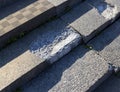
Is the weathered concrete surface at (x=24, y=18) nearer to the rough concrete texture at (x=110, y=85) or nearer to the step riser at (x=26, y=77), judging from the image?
the step riser at (x=26, y=77)

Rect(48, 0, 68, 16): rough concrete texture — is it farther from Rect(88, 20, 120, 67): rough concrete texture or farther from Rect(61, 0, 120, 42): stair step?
Rect(88, 20, 120, 67): rough concrete texture

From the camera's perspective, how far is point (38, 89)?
3.56m

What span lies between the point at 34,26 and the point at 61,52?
25.6 inches

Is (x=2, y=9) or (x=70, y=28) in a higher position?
(x=2, y=9)

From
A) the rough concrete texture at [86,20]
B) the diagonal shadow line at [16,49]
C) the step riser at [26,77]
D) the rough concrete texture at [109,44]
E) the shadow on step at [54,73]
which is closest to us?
the step riser at [26,77]

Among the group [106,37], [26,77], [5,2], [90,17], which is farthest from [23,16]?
[106,37]

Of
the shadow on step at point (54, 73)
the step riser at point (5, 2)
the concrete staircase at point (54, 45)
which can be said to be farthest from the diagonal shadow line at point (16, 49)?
the step riser at point (5, 2)

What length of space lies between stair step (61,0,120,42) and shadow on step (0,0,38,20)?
26.3 inches

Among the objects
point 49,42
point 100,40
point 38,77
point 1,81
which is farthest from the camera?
point 100,40

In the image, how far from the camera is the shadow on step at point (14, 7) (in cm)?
419

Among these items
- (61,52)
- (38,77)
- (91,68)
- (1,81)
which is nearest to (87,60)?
(91,68)

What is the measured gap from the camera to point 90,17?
4.40m

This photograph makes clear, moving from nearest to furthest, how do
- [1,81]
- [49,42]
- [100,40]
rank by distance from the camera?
[1,81] → [49,42] → [100,40]

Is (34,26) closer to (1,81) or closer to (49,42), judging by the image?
(49,42)
